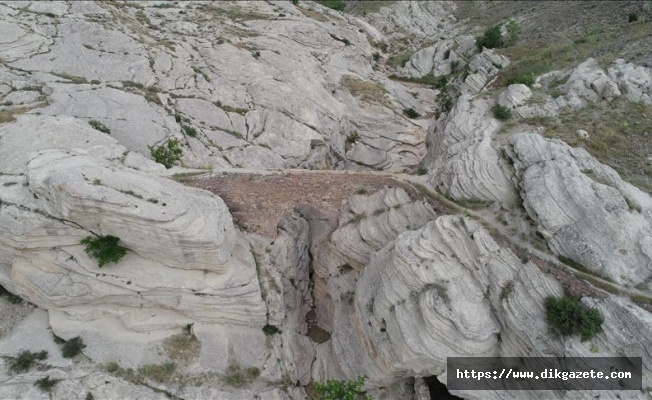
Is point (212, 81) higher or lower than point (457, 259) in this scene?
lower

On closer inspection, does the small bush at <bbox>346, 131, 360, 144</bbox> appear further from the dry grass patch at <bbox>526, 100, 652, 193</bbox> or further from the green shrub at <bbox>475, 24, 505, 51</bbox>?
the green shrub at <bbox>475, 24, 505, 51</bbox>

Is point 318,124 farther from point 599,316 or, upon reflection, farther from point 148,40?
point 599,316

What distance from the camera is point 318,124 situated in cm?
3372

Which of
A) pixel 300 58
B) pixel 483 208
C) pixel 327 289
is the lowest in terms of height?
pixel 327 289

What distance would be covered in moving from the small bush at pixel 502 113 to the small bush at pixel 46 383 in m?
28.1

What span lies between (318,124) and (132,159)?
623 inches

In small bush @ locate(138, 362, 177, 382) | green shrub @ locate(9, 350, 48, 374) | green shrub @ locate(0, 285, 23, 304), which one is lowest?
green shrub @ locate(0, 285, 23, 304)

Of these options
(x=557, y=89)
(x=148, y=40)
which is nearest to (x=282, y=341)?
(x=557, y=89)

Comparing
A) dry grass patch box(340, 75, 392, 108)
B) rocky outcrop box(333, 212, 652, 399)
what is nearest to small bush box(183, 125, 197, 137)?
rocky outcrop box(333, 212, 652, 399)

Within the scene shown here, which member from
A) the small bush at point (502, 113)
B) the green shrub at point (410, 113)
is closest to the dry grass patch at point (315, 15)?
the green shrub at point (410, 113)

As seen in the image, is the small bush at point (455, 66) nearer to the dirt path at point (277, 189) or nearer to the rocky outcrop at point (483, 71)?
the rocky outcrop at point (483, 71)

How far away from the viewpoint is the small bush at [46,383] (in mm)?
17688

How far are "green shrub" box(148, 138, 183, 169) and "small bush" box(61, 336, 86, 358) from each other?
33.7 feet

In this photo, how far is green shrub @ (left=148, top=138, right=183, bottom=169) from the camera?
2492 cm
